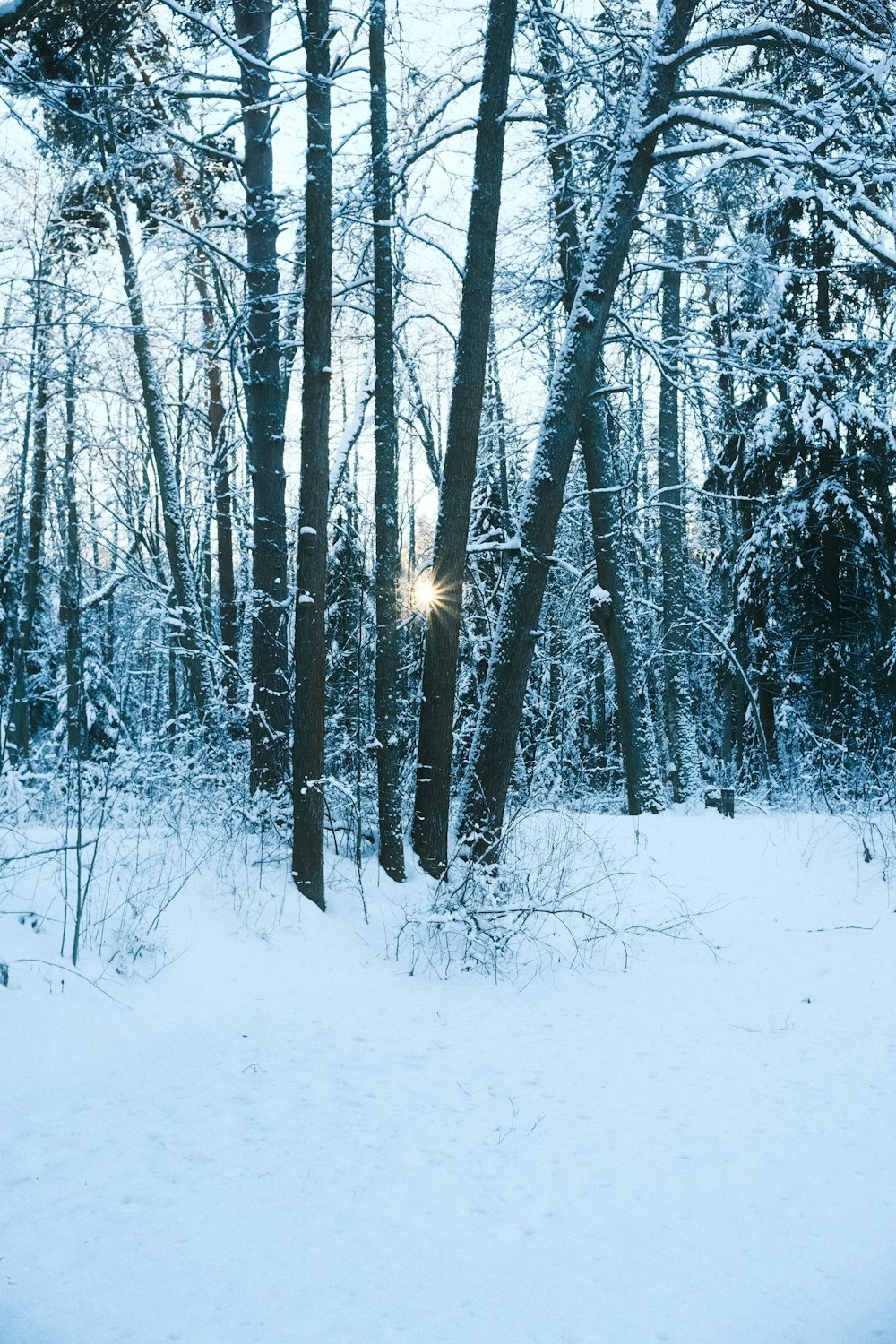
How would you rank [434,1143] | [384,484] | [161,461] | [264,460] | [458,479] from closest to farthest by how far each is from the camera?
[434,1143]
[458,479]
[384,484]
[264,460]
[161,461]

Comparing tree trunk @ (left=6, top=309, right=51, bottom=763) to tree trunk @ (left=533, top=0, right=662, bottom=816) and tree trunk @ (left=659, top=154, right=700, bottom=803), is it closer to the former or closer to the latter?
tree trunk @ (left=533, top=0, right=662, bottom=816)

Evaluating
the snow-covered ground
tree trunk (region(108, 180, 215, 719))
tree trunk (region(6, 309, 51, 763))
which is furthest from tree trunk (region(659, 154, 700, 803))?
tree trunk (region(6, 309, 51, 763))

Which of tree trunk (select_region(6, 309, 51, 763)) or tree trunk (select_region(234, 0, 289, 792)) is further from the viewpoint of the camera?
tree trunk (select_region(6, 309, 51, 763))

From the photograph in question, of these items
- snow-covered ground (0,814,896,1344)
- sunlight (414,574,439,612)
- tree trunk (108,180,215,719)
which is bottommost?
snow-covered ground (0,814,896,1344)

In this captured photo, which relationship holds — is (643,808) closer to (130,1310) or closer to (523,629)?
(523,629)

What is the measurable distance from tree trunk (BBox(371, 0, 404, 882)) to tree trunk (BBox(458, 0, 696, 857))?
623mm

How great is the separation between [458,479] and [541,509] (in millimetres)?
775

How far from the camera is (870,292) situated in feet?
36.4

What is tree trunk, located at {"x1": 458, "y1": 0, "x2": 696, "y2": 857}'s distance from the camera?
657 centimetres

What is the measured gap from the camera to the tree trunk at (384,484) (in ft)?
22.8

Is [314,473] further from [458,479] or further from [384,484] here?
[458,479]

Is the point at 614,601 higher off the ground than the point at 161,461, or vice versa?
the point at 161,461

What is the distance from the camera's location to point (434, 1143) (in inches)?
131

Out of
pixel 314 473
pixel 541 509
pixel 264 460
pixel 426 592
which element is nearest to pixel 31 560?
pixel 264 460
